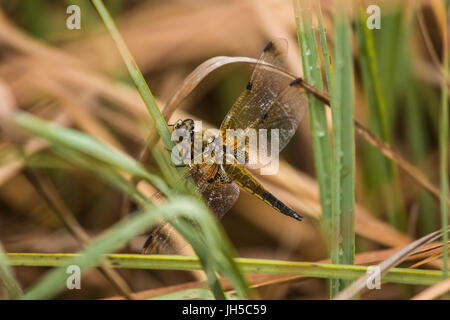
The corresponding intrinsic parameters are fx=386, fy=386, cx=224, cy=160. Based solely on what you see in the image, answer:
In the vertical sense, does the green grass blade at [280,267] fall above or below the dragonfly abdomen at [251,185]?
below

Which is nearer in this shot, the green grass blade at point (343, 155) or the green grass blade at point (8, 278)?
the green grass blade at point (8, 278)

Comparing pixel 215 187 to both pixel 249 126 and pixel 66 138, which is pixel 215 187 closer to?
pixel 249 126

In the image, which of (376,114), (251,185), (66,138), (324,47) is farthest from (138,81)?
(376,114)

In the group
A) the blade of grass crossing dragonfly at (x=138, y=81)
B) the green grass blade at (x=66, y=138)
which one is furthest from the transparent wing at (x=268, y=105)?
the green grass blade at (x=66, y=138)

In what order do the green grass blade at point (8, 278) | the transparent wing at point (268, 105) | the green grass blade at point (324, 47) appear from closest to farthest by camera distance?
1. the green grass blade at point (8, 278)
2. the green grass blade at point (324, 47)
3. the transparent wing at point (268, 105)

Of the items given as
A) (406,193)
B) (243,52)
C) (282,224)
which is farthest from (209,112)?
(406,193)

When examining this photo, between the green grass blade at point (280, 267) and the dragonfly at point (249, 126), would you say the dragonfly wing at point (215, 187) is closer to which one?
the dragonfly at point (249, 126)
